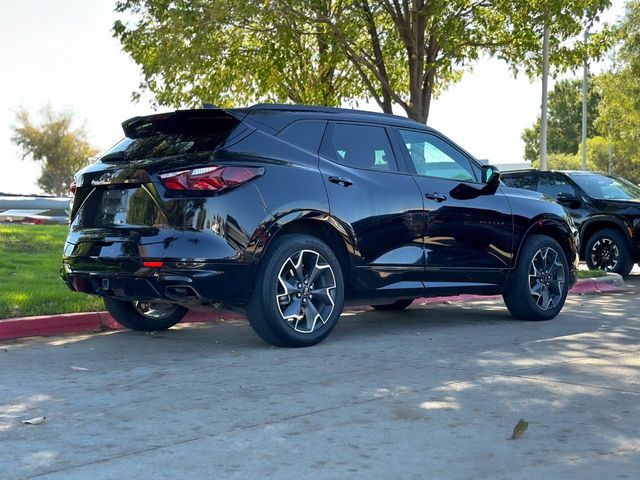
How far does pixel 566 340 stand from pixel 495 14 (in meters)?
11.6

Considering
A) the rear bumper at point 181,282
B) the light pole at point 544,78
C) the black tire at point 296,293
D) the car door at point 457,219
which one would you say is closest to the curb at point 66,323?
the black tire at point 296,293

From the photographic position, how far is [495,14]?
1795 centimetres

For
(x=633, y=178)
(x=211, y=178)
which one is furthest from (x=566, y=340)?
(x=633, y=178)

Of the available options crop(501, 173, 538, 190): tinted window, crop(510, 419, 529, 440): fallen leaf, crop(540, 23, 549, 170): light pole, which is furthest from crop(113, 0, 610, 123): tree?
crop(510, 419, 529, 440): fallen leaf

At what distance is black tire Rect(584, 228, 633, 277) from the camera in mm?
14578

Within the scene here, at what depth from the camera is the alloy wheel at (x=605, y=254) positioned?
48.2 feet

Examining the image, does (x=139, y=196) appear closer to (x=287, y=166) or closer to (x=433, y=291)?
(x=287, y=166)

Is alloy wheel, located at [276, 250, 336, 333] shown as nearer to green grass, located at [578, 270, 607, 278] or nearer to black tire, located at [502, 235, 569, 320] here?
black tire, located at [502, 235, 569, 320]

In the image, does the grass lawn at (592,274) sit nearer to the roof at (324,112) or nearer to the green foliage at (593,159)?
the roof at (324,112)

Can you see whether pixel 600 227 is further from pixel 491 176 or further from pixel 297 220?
pixel 297 220

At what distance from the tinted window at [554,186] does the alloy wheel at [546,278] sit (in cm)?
612

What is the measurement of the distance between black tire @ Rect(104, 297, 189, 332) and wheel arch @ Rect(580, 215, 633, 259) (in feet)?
27.7

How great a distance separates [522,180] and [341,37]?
424 cm

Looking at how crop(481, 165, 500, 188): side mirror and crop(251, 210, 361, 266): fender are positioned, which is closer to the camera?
crop(251, 210, 361, 266): fender
